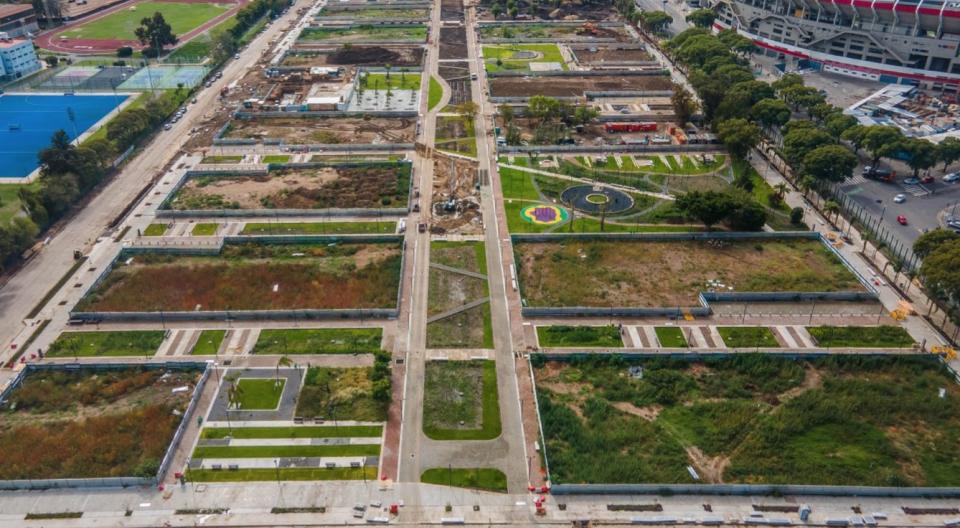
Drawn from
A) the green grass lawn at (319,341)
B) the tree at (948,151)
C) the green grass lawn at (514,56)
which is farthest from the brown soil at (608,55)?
the green grass lawn at (319,341)

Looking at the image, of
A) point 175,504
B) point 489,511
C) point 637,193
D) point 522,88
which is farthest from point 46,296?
point 522,88

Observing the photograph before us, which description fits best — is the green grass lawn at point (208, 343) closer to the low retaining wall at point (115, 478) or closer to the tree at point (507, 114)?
the low retaining wall at point (115, 478)

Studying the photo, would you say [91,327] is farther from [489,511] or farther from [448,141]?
[448,141]

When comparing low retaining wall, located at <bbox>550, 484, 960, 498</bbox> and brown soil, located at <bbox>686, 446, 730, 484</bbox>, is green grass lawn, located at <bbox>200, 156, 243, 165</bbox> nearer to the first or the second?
low retaining wall, located at <bbox>550, 484, 960, 498</bbox>

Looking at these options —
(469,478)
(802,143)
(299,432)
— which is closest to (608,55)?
(802,143)

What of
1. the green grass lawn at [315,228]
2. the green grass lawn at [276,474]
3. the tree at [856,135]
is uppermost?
the tree at [856,135]
